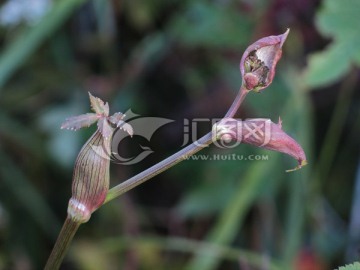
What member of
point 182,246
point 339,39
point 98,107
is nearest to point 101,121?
point 98,107

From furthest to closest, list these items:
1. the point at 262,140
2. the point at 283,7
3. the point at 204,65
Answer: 1. the point at 204,65
2. the point at 283,7
3. the point at 262,140

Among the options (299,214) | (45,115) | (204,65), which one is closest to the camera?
(299,214)

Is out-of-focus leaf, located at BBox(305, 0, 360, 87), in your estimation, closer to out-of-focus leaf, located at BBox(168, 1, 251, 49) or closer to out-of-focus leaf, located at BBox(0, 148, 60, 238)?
out-of-focus leaf, located at BBox(168, 1, 251, 49)

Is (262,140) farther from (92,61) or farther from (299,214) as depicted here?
(92,61)

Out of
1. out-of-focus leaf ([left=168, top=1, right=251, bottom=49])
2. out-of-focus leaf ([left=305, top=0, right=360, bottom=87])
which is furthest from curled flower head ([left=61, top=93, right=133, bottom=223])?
out-of-focus leaf ([left=168, top=1, right=251, bottom=49])

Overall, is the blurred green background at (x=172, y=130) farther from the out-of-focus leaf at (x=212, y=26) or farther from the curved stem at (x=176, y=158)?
the curved stem at (x=176, y=158)

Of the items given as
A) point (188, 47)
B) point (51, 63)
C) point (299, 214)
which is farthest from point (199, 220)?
point (51, 63)

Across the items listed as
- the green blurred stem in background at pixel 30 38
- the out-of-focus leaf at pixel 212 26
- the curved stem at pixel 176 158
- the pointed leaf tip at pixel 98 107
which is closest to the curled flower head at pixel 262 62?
the curved stem at pixel 176 158
